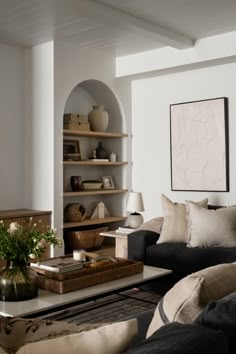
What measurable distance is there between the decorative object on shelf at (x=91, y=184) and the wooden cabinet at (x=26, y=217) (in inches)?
30.6

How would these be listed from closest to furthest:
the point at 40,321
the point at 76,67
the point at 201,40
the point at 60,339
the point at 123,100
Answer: the point at 60,339, the point at 40,321, the point at 201,40, the point at 76,67, the point at 123,100

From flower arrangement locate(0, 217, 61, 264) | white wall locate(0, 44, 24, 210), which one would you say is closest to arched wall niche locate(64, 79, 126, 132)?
white wall locate(0, 44, 24, 210)

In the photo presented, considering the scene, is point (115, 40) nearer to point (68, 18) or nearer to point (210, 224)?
point (68, 18)

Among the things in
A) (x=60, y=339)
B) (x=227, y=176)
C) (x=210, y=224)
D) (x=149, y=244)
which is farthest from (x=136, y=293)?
(x=60, y=339)

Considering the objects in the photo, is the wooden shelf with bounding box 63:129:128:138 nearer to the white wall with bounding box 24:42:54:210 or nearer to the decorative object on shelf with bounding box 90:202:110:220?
the white wall with bounding box 24:42:54:210

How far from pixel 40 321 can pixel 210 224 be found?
2857 millimetres

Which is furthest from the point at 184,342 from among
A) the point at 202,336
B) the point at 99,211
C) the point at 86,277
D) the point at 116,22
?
the point at 99,211

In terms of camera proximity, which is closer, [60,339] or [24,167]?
[60,339]

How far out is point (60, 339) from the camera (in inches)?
42.6

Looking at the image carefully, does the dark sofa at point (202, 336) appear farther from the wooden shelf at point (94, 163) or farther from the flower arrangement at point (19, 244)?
the wooden shelf at point (94, 163)

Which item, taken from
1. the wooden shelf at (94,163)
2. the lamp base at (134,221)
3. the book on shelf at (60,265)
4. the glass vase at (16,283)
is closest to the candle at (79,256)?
the book on shelf at (60,265)

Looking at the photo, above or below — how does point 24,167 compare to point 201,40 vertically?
below


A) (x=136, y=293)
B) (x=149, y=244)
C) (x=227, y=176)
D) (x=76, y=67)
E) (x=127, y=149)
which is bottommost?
(x=136, y=293)

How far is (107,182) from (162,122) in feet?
3.48
